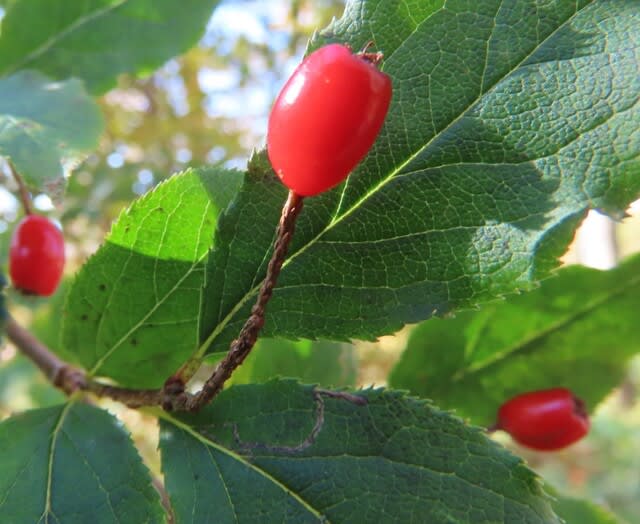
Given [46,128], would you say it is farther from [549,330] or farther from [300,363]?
[549,330]

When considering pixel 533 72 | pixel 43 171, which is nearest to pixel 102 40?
pixel 43 171

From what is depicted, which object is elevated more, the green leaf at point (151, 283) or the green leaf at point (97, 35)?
the green leaf at point (97, 35)

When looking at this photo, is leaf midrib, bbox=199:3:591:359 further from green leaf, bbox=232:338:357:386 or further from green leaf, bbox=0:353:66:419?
green leaf, bbox=0:353:66:419

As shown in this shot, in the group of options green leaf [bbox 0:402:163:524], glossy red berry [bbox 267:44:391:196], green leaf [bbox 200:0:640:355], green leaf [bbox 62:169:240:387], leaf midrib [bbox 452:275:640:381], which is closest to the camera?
glossy red berry [bbox 267:44:391:196]

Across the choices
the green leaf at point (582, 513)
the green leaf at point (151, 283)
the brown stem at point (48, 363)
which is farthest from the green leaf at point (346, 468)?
the green leaf at point (582, 513)

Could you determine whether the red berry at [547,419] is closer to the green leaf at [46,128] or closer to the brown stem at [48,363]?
the brown stem at [48,363]

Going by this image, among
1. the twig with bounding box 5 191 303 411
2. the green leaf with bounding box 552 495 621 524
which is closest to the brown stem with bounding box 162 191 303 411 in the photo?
the twig with bounding box 5 191 303 411
